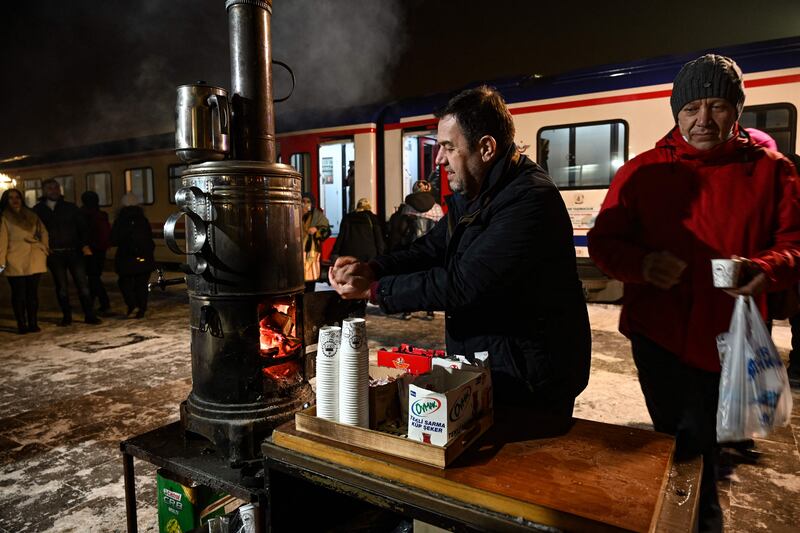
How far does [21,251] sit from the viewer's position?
755cm

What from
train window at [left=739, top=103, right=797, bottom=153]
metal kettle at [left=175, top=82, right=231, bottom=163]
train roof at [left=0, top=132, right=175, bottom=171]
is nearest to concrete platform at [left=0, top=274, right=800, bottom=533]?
metal kettle at [left=175, top=82, right=231, bottom=163]

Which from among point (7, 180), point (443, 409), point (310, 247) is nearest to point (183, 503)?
point (443, 409)

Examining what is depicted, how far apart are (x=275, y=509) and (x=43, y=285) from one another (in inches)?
566

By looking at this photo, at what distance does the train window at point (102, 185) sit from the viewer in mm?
15484

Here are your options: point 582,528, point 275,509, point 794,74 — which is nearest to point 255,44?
point 275,509

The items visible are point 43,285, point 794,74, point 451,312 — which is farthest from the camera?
point 43,285

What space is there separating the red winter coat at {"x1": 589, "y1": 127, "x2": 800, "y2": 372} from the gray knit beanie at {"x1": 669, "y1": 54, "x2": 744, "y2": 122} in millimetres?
178

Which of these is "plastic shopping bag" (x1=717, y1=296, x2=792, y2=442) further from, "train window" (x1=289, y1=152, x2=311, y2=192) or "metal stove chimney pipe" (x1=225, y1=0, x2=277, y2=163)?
"train window" (x1=289, y1=152, x2=311, y2=192)

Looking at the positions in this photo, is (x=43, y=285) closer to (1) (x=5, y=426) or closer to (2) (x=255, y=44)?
(1) (x=5, y=426)

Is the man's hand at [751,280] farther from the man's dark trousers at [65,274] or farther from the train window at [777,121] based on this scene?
the man's dark trousers at [65,274]

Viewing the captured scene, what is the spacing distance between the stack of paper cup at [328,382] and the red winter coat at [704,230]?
127 centimetres

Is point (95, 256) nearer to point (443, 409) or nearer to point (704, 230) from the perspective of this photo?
point (443, 409)

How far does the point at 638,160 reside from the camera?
7.98ft

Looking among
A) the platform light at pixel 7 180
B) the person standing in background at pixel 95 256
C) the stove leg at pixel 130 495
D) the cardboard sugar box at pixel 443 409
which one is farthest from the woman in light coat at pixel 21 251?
the platform light at pixel 7 180
